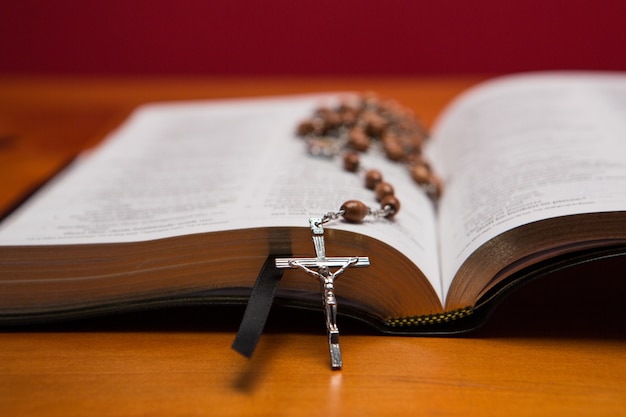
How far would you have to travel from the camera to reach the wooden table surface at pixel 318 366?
505 mm

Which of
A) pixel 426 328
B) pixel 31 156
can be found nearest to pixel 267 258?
pixel 426 328

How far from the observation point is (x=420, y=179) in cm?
78

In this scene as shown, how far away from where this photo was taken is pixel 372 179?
708mm

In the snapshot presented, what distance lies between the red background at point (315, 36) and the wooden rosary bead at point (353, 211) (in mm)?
980

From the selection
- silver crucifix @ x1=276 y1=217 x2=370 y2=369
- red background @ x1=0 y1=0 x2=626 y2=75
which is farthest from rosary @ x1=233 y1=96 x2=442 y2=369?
red background @ x1=0 y1=0 x2=626 y2=75

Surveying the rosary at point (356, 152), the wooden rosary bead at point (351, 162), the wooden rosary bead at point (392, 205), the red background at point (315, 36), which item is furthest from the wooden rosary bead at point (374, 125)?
the red background at point (315, 36)

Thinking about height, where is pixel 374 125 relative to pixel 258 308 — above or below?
above

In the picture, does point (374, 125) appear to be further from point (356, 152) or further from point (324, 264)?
point (324, 264)

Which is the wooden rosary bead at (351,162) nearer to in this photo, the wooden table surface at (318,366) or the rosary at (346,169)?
the rosary at (346,169)

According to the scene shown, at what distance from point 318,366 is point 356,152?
330mm

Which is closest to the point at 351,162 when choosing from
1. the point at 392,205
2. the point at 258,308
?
the point at 392,205

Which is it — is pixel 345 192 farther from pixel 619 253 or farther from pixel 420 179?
pixel 619 253

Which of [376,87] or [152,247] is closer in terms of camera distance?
[152,247]

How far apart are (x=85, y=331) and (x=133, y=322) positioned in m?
0.04
